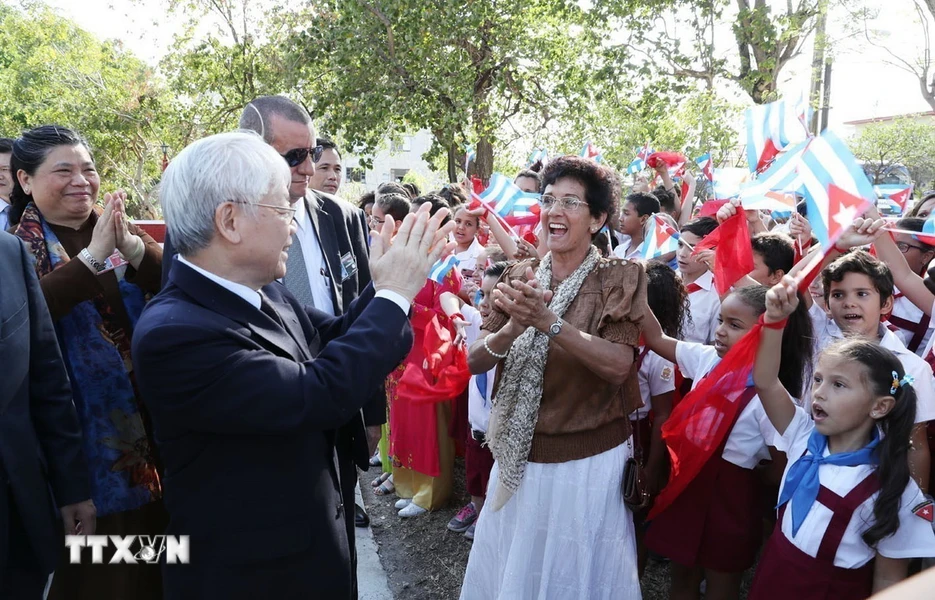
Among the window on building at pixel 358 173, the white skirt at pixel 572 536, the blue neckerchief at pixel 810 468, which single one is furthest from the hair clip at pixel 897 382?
the window on building at pixel 358 173

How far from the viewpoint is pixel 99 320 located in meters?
2.78

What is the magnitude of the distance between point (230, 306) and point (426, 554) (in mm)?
2864

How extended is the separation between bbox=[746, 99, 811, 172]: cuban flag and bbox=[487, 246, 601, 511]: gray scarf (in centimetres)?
150

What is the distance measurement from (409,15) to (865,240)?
868 cm

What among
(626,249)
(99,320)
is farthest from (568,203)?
(626,249)

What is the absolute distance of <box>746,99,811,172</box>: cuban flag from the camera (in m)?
3.67

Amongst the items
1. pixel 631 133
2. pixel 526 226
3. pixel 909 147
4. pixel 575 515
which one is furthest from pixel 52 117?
pixel 909 147

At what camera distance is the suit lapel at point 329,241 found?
10.2ft

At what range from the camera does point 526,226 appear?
5496 mm

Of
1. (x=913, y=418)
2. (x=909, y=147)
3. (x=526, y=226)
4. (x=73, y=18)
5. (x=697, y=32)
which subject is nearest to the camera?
(x=913, y=418)

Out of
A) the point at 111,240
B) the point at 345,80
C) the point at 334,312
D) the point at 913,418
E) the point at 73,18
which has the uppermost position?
the point at 73,18

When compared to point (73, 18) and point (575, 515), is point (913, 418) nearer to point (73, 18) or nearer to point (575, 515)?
point (575, 515)

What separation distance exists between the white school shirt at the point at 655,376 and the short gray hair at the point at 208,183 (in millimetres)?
2171

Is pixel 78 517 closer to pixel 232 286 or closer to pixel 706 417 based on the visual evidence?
pixel 232 286
